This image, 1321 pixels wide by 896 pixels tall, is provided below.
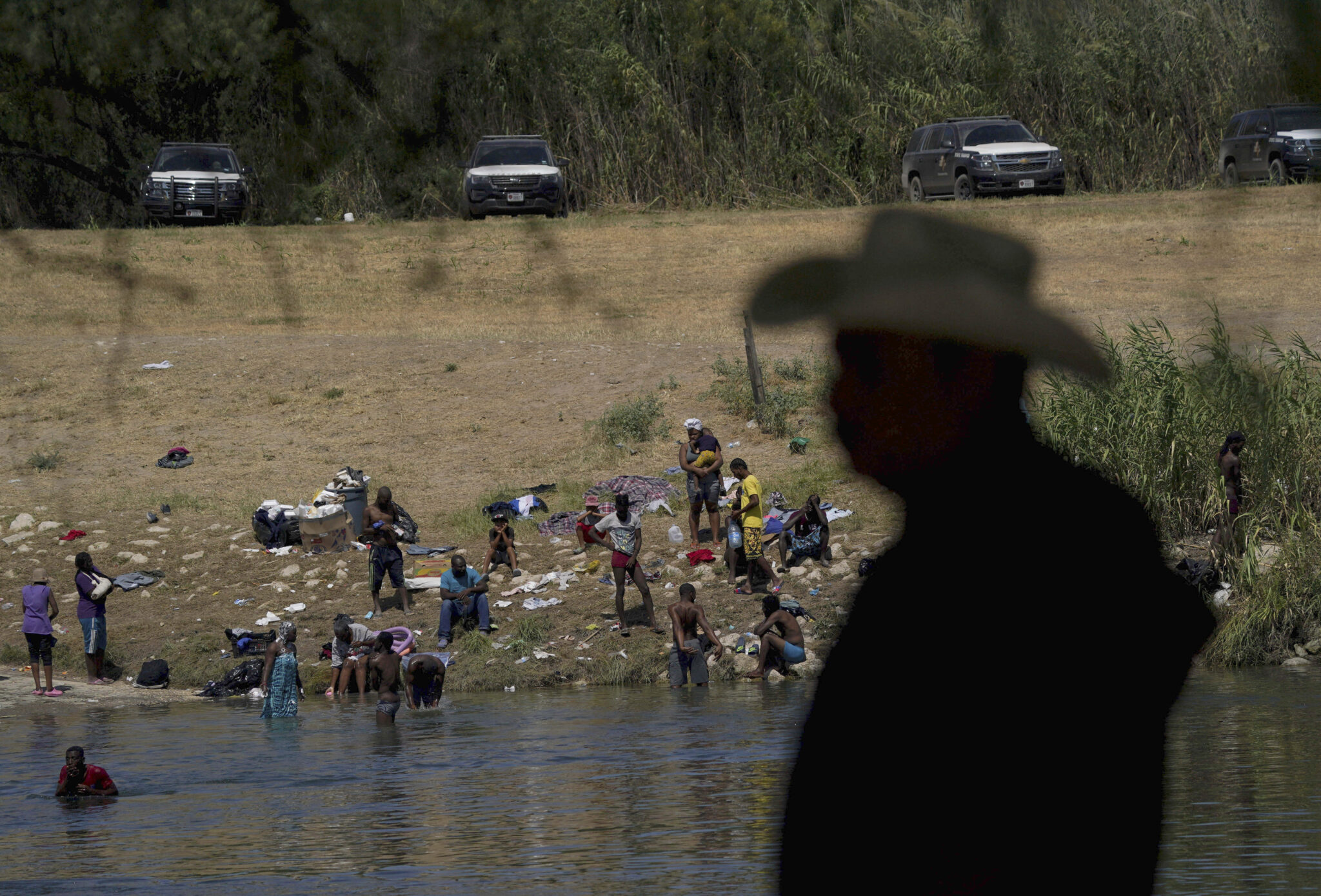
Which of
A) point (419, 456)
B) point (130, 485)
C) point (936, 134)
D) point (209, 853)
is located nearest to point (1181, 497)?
point (209, 853)

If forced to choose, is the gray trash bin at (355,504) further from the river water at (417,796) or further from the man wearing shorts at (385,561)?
the river water at (417,796)

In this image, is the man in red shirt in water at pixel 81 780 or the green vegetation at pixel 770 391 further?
the green vegetation at pixel 770 391

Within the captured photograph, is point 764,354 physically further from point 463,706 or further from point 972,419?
point 972,419

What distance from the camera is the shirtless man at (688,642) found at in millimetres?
12680

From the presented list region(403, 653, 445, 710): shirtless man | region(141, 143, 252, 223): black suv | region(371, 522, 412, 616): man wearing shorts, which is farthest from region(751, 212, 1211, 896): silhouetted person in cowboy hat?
region(371, 522, 412, 616): man wearing shorts

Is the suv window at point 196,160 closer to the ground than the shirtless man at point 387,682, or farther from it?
farther from it

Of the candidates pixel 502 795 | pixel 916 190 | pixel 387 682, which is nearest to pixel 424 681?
pixel 387 682

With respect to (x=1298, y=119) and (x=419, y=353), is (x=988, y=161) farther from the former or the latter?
(x=419, y=353)

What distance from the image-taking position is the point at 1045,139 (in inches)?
76.5

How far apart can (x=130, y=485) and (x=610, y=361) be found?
20.5 feet

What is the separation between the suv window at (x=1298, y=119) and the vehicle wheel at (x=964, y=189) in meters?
0.28

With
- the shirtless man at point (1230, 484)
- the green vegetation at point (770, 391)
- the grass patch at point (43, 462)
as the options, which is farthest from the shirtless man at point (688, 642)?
the grass patch at point (43, 462)

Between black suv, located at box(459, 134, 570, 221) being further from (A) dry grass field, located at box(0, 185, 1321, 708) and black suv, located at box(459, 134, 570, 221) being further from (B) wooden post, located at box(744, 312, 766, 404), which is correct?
(B) wooden post, located at box(744, 312, 766, 404)

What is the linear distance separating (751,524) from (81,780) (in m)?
6.44
